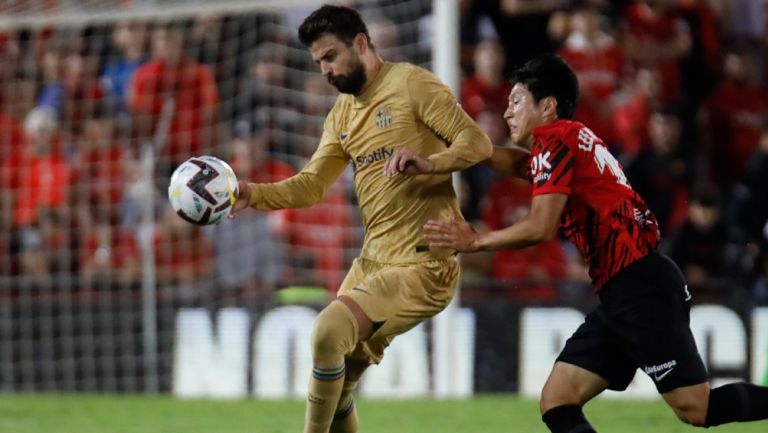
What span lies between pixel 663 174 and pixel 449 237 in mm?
6088

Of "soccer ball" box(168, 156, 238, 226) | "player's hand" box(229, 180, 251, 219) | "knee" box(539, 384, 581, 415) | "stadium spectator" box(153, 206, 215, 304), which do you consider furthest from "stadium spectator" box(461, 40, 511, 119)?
"knee" box(539, 384, 581, 415)

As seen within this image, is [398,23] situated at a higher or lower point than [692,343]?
higher

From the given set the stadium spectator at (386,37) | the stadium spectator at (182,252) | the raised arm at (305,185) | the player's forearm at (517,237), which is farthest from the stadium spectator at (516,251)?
the player's forearm at (517,237)

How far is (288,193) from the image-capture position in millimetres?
6527

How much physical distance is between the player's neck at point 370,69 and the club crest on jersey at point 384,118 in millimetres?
145

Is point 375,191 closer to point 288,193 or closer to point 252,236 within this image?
point 288,193

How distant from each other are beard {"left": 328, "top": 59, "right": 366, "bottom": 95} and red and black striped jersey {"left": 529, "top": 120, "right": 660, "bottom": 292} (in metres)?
0.98

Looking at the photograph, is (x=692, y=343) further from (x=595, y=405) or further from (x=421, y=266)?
(x=595, y=405)

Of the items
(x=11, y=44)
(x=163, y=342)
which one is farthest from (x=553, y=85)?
(x=11, y=44)

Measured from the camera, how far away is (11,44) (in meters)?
12.9

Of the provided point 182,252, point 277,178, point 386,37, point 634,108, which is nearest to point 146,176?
point 182,252

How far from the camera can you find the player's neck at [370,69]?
6.39 m

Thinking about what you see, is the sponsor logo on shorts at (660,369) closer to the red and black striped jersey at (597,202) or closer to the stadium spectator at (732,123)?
the red and black striped jersey at (597,202)

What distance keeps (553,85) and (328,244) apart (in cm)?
583
